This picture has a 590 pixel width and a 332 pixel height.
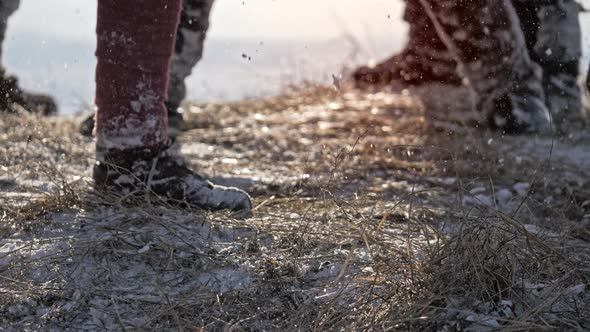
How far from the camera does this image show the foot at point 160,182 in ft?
7.14

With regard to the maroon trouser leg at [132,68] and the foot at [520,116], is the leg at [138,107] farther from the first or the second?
the foot at [520,116]

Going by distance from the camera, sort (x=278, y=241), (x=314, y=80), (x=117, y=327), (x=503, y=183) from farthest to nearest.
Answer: (x=314, y=80) < (x=503, y=183) < (x=278, y=241) < (x=117, y=327)

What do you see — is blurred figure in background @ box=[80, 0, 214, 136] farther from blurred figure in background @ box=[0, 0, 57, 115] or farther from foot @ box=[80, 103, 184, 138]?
blurred figure in background @ box=[0, 0, 57, 115]

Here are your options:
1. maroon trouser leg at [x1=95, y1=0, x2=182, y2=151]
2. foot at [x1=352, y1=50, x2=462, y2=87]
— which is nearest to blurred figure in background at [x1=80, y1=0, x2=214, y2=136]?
maroon trouser leg at [x1=95, y1=0, x2=182, y2=151]

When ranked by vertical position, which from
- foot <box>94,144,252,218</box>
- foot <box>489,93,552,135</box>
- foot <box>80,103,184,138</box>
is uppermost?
foot <box>489,93,552,135</box>

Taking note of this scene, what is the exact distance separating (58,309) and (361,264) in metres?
0.66

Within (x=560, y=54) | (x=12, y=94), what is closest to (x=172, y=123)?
(x=12, y=94)

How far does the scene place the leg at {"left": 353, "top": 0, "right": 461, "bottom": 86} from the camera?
4.81 m

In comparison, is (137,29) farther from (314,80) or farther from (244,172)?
(314,80)

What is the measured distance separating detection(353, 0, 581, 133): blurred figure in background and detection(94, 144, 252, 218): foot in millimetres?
1959

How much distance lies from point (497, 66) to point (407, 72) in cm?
163

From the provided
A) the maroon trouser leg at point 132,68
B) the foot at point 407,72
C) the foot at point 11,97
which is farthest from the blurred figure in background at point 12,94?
the foot at point 407,72

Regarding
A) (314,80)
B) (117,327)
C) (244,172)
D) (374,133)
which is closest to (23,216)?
(117,327)

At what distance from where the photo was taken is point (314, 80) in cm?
563
